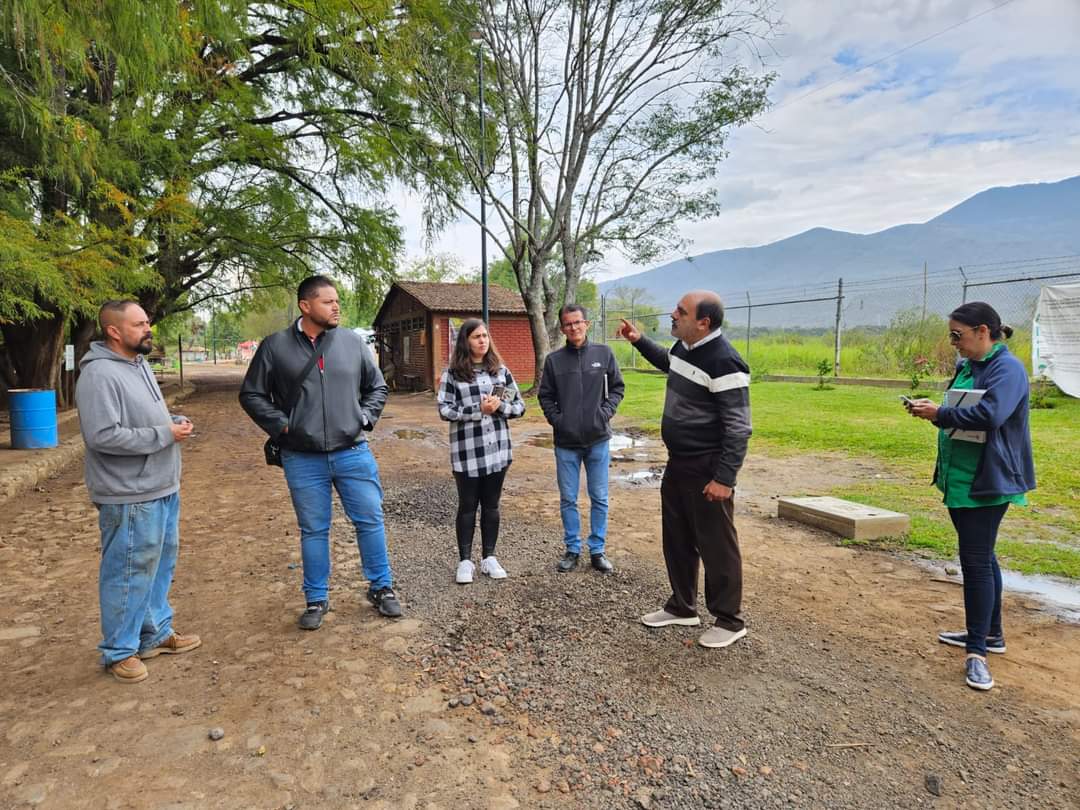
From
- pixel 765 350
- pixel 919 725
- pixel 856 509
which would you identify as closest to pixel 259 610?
pixel 919 725

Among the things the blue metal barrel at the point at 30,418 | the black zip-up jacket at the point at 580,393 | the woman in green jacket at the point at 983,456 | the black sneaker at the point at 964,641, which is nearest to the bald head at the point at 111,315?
the black zip-up jacket at the point at 580,393

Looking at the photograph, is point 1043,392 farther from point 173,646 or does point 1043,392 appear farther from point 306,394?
point 173,646

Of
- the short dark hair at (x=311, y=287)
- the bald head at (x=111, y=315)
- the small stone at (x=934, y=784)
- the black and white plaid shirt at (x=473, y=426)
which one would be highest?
the short dark hair at (x=311, y=287)

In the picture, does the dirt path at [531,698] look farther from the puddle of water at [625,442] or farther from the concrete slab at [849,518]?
the puddle of water at [625,442]

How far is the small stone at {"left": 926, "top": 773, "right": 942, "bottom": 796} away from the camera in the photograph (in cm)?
213

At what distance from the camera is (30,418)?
839 centimetres

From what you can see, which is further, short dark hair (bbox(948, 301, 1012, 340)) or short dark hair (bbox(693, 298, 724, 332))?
short dark hair (bbox(693, 298, 724, 332))

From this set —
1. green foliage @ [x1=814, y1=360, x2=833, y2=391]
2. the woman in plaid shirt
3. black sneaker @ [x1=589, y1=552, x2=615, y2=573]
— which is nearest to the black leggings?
the woman in plaid shirt

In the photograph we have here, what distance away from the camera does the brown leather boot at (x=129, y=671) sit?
9.43 ft

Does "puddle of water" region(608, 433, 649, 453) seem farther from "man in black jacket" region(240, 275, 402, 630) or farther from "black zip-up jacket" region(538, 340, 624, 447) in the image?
"man in black jacket" region(240, 275, 402, 630)

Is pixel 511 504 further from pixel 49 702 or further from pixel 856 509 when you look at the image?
pixel 49 702

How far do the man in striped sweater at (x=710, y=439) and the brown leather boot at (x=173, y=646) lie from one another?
2578mm

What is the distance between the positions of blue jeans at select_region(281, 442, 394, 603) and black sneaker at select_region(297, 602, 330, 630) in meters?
0.04

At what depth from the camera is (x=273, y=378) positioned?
336cm
